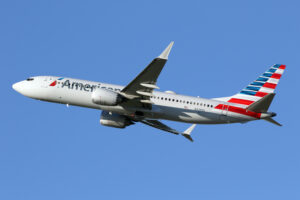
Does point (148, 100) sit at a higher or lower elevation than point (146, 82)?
lower

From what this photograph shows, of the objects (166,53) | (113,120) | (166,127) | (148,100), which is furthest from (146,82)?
(166,127)

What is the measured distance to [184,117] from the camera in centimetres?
5472

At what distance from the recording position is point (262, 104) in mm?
51625

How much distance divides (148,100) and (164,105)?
3.05 meters

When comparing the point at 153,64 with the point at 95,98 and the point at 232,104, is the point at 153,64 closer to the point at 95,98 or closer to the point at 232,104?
the point at 95,98

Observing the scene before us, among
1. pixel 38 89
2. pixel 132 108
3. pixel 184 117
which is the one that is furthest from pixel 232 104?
pixel 38 89

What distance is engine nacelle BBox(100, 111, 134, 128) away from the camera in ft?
190

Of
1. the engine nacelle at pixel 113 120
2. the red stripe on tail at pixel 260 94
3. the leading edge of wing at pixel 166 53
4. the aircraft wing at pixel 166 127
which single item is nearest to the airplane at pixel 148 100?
the engine nacelle at pixel 113 120

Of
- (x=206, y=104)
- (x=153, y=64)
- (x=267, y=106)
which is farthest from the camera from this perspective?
(x=206, y=104)

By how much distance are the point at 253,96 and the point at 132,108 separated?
14.8m

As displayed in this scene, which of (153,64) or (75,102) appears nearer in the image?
(153,64)

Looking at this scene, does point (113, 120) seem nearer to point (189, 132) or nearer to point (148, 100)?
point (148, 100)

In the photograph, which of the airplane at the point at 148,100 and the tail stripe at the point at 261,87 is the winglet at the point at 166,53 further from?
the tail stripe at the point at 261,87

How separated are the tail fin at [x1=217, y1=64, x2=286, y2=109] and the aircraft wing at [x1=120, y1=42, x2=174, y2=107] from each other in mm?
10944
